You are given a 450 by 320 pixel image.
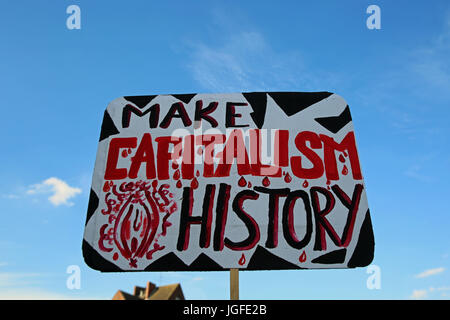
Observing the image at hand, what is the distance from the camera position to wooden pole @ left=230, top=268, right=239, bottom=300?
280 cm

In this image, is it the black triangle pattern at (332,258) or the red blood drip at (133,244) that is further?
the red blood drip at (133,244)

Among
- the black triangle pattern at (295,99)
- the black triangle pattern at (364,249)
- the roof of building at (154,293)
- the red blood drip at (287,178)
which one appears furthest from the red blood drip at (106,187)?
the roof of building at (154,293)

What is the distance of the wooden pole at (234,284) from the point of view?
9.18ft

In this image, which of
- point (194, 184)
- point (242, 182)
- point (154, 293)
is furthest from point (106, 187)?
point (154, 293)

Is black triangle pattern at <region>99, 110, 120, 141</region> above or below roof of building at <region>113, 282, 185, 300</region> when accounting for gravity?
above

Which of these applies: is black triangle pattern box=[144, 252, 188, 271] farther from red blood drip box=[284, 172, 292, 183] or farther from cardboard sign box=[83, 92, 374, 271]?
red blood drip box=[284, 172, 292, 183]

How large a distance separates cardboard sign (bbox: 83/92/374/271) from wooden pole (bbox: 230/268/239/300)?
0.19ft

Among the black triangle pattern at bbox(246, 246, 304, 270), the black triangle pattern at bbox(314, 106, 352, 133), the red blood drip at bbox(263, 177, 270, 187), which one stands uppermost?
the black triangle pattern at bbox(314, 106, 352, 133)

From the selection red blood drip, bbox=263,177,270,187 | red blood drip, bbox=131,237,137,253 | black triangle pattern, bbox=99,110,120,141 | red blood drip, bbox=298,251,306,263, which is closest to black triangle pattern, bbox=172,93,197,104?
black triangle pattern, bbox=99,110,120,141

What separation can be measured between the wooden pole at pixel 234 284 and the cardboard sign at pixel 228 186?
0.06 metres

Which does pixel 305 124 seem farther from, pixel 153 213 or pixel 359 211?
pixel 153 213

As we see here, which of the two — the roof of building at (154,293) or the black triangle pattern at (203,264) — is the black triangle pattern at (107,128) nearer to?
the black triangle pattern at (203,264)

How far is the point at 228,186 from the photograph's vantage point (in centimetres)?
321
